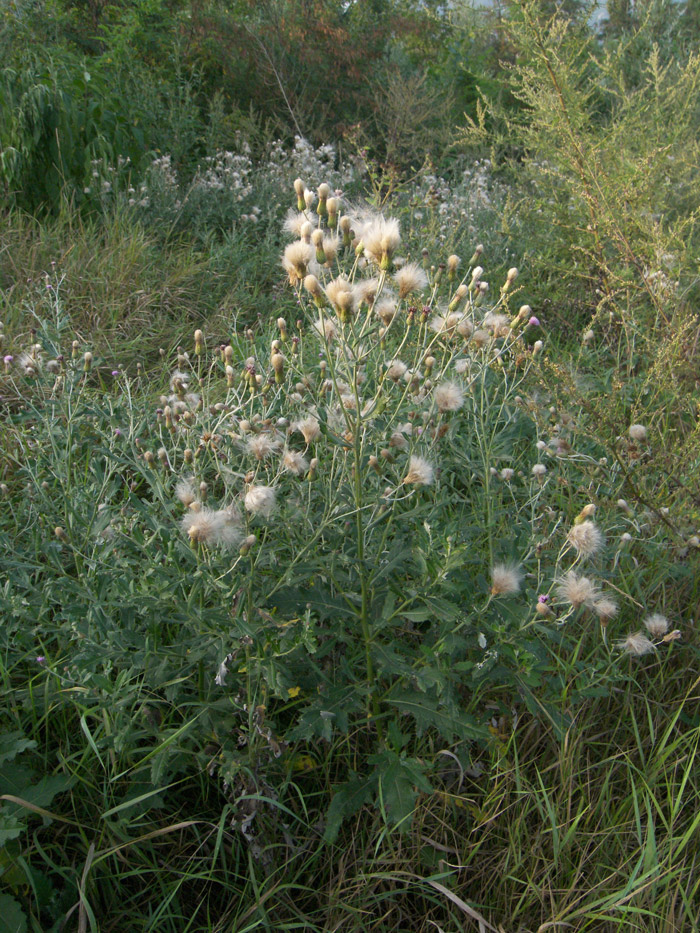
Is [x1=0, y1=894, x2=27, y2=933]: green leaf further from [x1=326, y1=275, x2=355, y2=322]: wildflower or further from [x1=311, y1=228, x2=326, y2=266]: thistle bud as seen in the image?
[x1=311, y1=228, x2=326, y2=266]: thistle bud

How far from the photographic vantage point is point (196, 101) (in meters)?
8.55

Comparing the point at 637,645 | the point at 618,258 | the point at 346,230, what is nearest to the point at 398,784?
the point at 637,645

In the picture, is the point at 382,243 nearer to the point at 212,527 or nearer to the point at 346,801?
the point at 212,527

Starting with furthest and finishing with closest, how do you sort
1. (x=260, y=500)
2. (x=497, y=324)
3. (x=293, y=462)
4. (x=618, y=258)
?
(x=618, y=258)
(x=497, y=324)
(x=293, y=462)
(x=260, y=500)

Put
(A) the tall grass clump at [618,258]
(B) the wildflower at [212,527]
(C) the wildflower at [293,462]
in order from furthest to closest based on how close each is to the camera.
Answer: (A) the tall grass clump at [618,258] < (C) the wildflower at [293,462] < (B) the wildflower at [212,527]

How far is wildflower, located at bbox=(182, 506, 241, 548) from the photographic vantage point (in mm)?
1564

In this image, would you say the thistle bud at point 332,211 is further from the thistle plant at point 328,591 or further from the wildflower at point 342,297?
the wildflower at point 342,297

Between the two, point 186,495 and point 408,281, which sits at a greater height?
point 408,281

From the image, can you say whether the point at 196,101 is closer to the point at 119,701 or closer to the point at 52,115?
the point at 52,115

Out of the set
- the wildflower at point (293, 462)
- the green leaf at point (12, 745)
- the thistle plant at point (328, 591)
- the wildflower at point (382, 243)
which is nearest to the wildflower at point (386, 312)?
the thistle plant at point (328, 591)

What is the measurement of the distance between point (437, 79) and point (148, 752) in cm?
1100

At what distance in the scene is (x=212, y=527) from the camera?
1574mm

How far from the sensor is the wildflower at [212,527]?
1.56 meters

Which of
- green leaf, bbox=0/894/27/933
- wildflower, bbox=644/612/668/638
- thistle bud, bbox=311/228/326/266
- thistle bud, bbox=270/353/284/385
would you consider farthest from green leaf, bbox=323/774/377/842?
thistle bud, bbox=311/228/326/266
